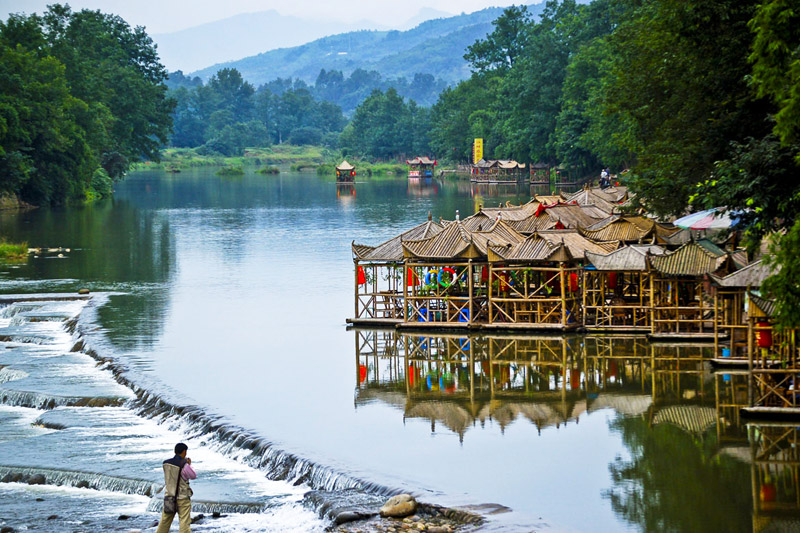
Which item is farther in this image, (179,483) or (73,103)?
(73,103)

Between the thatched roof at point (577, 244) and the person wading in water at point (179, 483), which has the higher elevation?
the thatched roof at point (577, 244)

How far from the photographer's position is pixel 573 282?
1326 inches

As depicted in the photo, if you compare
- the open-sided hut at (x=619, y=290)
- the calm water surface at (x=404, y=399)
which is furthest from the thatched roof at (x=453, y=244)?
the open-sided hut at (x=619, y=290)

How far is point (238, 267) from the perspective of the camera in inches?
2016

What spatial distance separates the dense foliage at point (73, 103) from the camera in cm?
7688

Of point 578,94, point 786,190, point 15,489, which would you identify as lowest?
point 15,489

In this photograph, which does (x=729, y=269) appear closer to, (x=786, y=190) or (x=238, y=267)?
(x=786, y=190)

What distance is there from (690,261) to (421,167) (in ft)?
407

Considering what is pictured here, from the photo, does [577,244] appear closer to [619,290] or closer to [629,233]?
[619,290]

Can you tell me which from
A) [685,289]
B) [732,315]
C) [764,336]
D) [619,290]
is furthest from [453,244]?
[764,336]

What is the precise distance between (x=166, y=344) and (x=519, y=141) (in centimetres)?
8899

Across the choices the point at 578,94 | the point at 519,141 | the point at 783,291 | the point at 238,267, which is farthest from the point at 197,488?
the point at 519,141

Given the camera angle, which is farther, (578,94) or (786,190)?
(578,94)

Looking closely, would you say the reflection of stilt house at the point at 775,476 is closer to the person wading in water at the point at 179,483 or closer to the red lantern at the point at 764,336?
the red lantern at the point at 764,336
